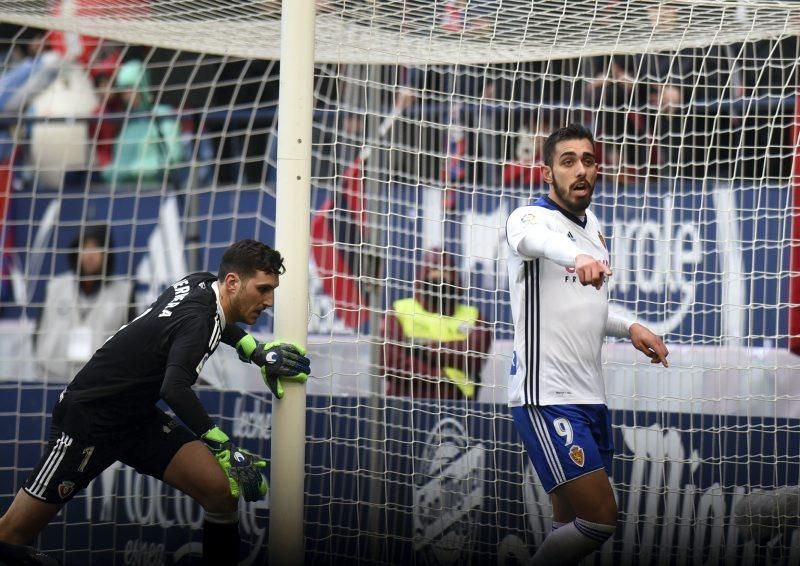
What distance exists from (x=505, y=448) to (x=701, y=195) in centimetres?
171

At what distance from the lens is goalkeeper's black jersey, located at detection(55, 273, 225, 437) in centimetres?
412

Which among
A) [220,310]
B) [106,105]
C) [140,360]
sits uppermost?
[106,105]

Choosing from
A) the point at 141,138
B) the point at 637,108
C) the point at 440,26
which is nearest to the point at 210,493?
the point at 440,26

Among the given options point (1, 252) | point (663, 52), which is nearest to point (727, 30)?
point (663, 52)

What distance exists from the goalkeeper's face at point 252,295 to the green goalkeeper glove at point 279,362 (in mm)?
155

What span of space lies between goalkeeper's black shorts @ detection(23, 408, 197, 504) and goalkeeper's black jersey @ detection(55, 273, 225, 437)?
0.21 feet

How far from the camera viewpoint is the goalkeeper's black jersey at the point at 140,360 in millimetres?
4121

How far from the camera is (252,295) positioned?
13.6ft

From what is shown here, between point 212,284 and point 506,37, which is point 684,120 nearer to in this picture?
point 506,37

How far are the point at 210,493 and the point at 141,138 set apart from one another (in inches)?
122

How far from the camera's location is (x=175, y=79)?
7.23 metres

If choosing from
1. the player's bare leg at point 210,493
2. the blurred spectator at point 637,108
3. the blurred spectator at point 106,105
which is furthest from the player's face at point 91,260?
the blurred spectator at point 637,108

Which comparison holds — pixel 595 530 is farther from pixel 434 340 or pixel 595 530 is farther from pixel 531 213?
pixel 434 340

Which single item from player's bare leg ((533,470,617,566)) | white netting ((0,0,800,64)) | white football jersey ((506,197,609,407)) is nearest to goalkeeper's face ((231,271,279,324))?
white football jersey ((506,197,609,407))
